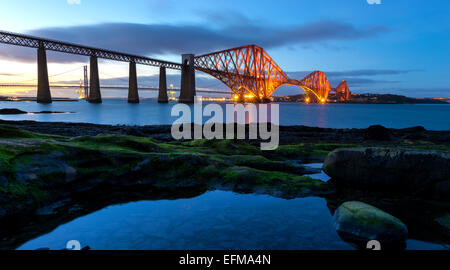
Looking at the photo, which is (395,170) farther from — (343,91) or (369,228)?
(343,91)

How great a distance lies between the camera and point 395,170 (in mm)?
7312

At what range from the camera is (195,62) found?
336 feet

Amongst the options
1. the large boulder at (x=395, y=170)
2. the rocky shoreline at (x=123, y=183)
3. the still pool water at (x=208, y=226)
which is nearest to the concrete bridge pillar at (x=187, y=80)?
the rocky shoreline at (x=123, y=183)

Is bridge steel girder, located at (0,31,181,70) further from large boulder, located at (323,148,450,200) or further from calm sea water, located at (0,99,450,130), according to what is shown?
large boulder, located at (323,148,450,200)

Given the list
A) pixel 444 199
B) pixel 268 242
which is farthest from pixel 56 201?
pixel 444 199

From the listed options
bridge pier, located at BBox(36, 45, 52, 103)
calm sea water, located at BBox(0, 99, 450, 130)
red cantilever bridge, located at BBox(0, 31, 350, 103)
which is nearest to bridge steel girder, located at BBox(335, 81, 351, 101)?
red cantilever bridge, located at BBox(0, 31, 350, 103)

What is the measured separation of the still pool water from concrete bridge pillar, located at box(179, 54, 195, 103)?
85102 millimetres

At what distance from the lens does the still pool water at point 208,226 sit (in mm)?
4789

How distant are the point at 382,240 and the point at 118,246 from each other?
4.34 meters

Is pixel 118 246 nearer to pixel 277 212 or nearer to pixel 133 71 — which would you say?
pixel 277 212

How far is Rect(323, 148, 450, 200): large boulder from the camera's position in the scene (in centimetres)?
685

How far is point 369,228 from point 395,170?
3168mm

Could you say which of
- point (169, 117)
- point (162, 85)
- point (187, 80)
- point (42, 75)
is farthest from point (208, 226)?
point (162, 85)
